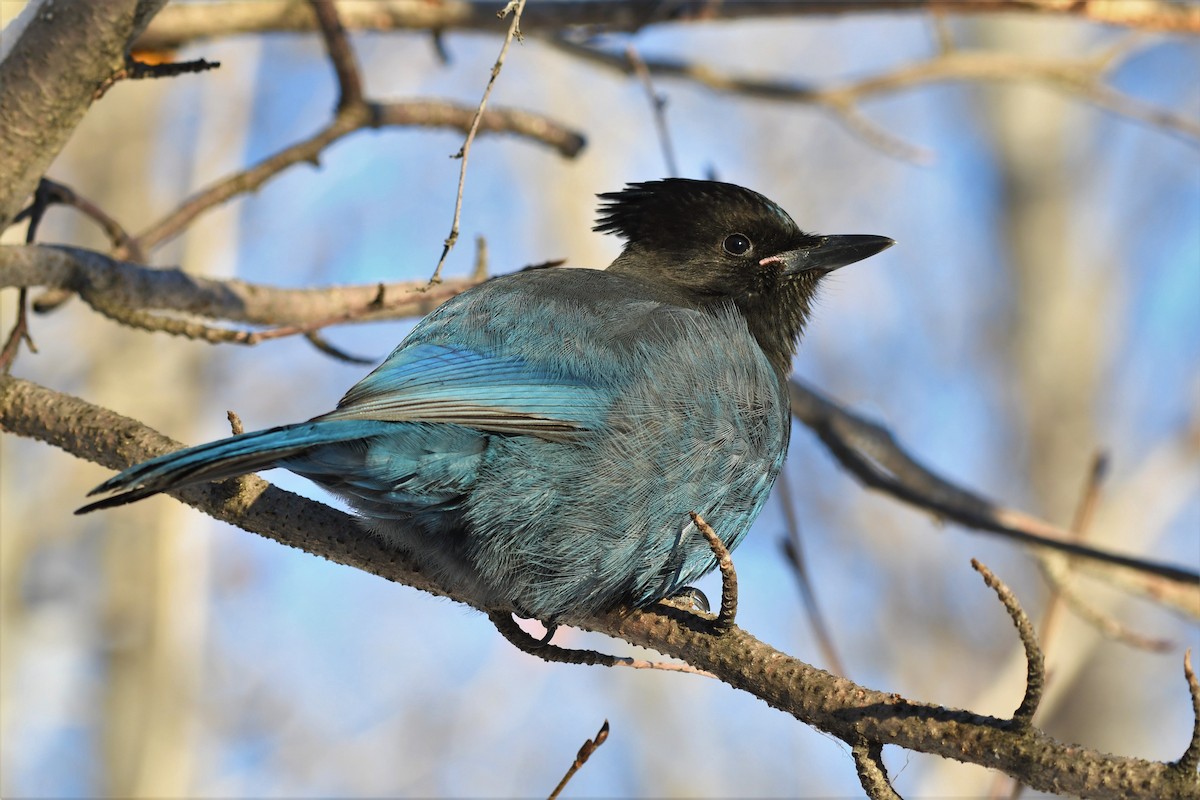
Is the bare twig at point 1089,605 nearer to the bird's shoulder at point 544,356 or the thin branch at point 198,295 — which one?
the bird's shoulder at point 544,356

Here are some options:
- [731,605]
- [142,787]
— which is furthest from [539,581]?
[142,787]

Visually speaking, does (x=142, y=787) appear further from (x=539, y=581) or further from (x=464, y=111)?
(x=539, y=581)

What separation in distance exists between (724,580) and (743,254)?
186cm

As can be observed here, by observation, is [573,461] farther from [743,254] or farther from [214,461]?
[743,254]

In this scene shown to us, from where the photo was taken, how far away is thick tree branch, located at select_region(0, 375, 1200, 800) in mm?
2197

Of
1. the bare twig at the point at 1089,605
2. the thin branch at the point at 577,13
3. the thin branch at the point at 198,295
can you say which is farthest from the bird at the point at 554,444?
the thin branch at the point at 577,13

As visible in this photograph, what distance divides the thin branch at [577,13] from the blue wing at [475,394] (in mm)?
2025

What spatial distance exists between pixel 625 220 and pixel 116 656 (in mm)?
5753

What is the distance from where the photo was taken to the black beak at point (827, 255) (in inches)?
165

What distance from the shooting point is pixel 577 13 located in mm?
4879

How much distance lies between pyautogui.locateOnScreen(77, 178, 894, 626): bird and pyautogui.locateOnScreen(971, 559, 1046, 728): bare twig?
1.17 metres

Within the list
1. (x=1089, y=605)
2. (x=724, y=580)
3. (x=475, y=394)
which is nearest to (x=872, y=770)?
(x=724, y=580)

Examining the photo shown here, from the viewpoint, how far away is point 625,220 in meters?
4.39

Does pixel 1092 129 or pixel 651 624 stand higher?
pixel 1092 129
